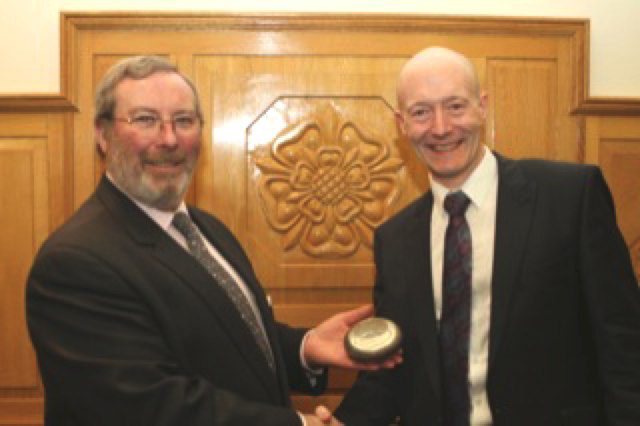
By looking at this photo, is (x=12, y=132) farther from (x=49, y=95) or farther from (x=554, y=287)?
(x=554, y=287)

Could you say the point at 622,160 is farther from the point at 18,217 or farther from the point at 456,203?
the point at 18,217

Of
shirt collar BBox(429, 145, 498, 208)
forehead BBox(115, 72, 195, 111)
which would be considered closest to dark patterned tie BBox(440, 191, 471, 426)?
shirt collar BBox(429, 145, 498, 208)

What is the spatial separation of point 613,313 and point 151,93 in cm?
132

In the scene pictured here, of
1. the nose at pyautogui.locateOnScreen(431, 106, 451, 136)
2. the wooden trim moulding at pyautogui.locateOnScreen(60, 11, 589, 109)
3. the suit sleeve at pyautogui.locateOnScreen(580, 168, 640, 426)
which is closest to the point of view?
the suit sleeve at pyautogui.locateOnScreen(580, 168, 640, 426)

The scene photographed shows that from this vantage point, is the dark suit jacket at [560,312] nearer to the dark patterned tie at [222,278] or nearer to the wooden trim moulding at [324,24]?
the dark patterned tie at [222,278]

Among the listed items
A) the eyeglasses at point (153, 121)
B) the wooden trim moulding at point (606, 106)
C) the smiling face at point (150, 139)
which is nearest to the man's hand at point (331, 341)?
the smiling face at point (150, 139)

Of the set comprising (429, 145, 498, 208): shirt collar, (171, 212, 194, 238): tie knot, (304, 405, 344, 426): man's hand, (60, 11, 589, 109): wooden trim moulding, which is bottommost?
(304, 405, 344, 426): man's hand

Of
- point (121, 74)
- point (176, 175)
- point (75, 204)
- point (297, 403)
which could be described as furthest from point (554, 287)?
point (75, 204)

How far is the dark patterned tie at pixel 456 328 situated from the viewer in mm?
1792

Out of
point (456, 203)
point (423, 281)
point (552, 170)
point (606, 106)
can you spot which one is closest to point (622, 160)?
point (606, 106)

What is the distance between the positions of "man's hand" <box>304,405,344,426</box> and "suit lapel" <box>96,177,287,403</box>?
13 cm

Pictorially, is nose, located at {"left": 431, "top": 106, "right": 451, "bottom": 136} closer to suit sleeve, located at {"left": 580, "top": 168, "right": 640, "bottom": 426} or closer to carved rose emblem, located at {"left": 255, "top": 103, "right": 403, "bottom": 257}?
suit sleeve, located at {"left": 580, "top": 168, "right": 640, "bottom": 426}

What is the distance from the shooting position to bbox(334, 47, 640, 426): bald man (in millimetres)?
1697

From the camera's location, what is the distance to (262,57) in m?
2.77
